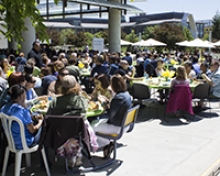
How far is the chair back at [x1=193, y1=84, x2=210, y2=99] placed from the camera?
7.59m

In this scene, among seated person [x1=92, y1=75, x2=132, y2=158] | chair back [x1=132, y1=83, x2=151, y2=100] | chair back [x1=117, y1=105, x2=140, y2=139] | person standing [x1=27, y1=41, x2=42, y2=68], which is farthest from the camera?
person standing [x1=27, y1=41, x2=42, y2=68]

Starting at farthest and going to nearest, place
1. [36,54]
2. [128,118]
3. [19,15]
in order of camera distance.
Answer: [36,54]
[128,118]
[19,15]

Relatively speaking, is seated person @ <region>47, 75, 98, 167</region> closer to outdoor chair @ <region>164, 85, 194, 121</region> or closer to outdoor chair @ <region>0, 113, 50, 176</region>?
outdoor chair @ <region>0, 113, 50, 176</region>

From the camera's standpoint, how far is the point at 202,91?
766 cm

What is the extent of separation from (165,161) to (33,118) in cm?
223

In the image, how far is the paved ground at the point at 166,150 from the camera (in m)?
4.65

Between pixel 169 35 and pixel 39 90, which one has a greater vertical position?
pixel 169 35

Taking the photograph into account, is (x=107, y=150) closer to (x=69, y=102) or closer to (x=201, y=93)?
(x=69, y=102)

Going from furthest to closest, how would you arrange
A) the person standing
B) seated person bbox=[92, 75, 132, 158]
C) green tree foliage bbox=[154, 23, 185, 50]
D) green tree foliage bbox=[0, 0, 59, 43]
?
green tree foliage bbox=[154, 23, 185, 50], the person standing, seated person bbox=[92, 75, 132, 158], green tree foliage bbox=[0, 0, 59, 43]

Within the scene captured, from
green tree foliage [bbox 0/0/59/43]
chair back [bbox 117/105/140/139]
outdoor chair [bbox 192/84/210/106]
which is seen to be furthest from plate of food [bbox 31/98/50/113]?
outdoor chair [bbox 192/84/210/106]

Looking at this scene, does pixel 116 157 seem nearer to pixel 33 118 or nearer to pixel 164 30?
pixel 33 118

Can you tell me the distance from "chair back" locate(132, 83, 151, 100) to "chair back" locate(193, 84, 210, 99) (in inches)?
46.4

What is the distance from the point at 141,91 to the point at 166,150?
2349mm

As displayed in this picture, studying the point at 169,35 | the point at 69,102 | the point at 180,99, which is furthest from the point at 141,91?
→ the point at 169,35
